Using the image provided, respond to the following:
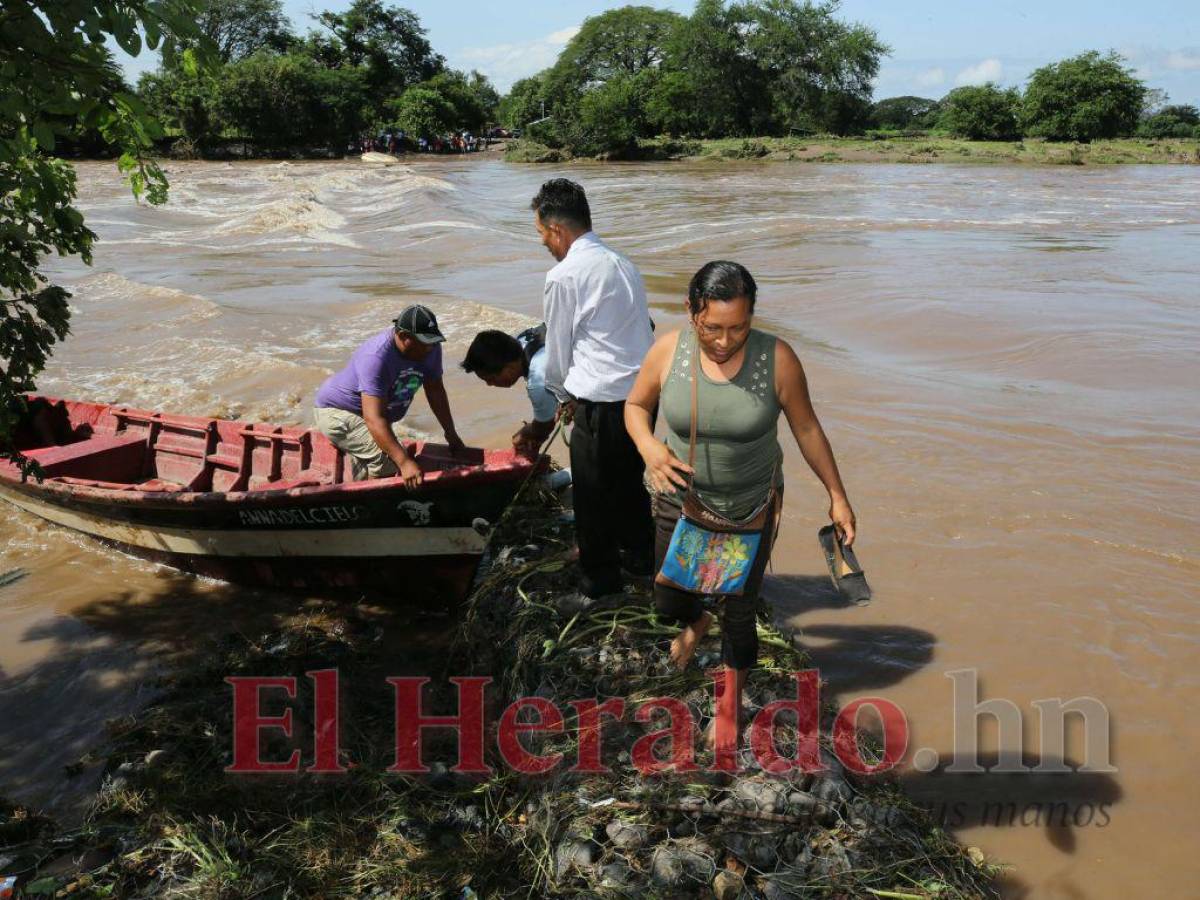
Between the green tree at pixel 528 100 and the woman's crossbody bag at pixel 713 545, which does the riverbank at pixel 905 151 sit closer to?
the green tree at pixel 528 100

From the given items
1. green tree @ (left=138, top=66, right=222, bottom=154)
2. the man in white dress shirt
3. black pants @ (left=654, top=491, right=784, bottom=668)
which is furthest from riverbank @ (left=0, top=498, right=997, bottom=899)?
green tree @ (left=138, top=66, right=222, bottom=154)

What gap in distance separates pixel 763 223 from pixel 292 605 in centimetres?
1933

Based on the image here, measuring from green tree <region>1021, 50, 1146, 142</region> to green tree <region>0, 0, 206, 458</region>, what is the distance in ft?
189

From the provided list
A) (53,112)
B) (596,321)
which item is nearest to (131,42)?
(53,112)

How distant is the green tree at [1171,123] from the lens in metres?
55.5

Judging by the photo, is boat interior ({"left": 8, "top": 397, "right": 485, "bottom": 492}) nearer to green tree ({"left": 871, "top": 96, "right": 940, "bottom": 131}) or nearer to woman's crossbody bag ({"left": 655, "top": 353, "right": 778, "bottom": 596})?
woman's crossbody bag ({"left": 655, "top": 353, "right": 778, "bottom": 596})

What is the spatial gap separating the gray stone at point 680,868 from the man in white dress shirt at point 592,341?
4.66ft

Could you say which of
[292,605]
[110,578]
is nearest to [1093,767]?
[292,605]

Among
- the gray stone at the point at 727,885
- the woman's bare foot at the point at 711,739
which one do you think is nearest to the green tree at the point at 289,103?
the woman's bare foot at the point at 711,739

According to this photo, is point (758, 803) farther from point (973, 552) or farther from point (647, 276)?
point (647, 276)

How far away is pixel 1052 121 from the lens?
52250 mm

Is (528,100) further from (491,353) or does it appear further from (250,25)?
(491,353)

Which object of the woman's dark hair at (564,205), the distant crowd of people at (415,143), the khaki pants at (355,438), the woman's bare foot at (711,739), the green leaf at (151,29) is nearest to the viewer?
the green leaf at (151,29)

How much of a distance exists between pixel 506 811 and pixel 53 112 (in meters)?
3.01
